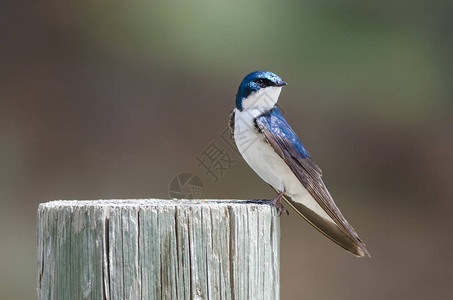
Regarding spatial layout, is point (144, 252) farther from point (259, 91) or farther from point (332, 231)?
point (259, 91)

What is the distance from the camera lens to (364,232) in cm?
492

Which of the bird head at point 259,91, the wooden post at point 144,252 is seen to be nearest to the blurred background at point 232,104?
the bird head at point 259,91

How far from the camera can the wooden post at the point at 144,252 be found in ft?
4.89

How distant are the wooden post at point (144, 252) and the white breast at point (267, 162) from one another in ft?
2.87

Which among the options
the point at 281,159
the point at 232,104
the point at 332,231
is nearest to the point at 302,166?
the point at 281,159

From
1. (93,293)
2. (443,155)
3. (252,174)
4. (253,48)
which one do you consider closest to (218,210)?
(93,293)

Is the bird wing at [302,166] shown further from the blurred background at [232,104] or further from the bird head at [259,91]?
the blurred background at [232,104]

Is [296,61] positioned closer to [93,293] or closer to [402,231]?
[402,231]

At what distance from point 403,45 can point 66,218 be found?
4.40 meters

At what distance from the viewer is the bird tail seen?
229cm

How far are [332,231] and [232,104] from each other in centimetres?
304

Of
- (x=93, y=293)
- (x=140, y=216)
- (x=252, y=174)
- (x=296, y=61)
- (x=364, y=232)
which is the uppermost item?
(x=296, y=61)

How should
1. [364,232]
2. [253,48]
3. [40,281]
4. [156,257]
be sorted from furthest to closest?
[253,48] < [364,232] < [40,281] < [156,257]

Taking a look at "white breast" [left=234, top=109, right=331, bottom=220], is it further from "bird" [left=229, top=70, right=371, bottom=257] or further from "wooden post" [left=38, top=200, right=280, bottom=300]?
"wooden post" [left=38, top=200, right=280, bottom=300]
